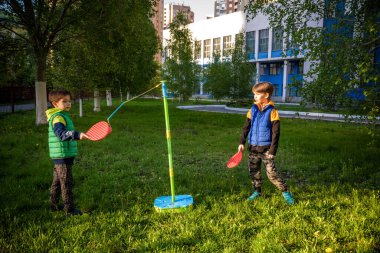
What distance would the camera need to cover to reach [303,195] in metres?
5.50

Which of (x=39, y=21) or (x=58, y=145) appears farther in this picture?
(x=39, y=21)

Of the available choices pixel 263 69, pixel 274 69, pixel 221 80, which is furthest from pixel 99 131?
pixel 263 69

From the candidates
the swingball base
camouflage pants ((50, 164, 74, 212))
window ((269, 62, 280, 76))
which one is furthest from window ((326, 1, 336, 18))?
window ((269, 62, 280, 76))

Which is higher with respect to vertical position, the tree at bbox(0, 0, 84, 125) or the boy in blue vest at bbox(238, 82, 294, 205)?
the tree at bbox(0, 0, 84, 125)

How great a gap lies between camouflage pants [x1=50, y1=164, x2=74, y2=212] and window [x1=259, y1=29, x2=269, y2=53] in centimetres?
5495

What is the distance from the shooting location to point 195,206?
5.00m

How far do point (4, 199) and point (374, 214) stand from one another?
221 inches

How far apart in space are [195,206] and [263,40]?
182ft

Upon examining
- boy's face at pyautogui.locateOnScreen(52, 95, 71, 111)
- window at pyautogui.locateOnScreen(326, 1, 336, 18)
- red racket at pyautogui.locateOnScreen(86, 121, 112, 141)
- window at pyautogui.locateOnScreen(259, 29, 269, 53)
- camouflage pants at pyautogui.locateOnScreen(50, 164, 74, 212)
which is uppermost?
Result: window at pyautogui.locateOnScreen(259, 29, 269, 53)

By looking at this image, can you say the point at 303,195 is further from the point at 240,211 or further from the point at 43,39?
the point at 43,39

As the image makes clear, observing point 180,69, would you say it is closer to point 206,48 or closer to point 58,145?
point 206,48

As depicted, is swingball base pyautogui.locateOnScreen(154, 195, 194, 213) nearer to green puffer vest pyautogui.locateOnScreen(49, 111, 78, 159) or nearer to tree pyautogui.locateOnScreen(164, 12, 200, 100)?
green puffer vest pyautogui.locateOnScreen(49, 111, 78, 159)

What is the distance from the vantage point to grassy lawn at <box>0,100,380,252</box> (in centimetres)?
379

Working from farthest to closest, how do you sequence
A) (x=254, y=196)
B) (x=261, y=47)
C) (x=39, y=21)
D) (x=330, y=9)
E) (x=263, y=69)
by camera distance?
(x=263, y=69) < (x=261, y=47) < (x=39, y=21) < (x=330, y=9) < (x=254, y=196)
